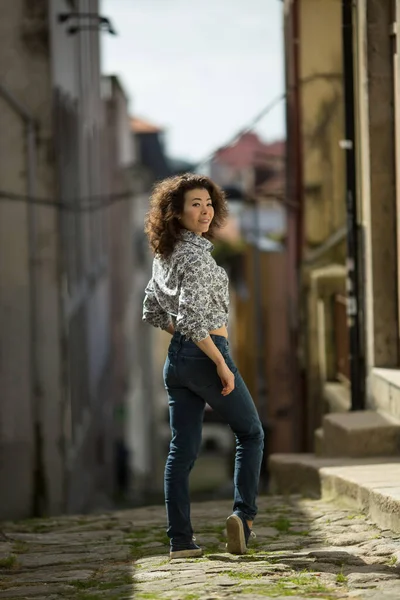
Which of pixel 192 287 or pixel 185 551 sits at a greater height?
pixel 192 287

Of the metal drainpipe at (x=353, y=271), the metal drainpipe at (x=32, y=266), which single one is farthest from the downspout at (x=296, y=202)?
the metal drainpipe at (x=353, y=271)

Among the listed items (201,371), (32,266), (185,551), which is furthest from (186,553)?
(32,266)

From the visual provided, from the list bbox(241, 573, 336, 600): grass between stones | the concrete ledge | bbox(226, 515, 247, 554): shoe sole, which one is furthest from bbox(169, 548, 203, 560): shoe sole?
the concrete ledge

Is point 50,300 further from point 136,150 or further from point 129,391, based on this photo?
point 136,150

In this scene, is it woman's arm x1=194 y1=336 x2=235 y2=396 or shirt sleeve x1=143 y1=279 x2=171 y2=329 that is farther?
shirt sleeve x1=143 y1=279 x2=171 y2=329

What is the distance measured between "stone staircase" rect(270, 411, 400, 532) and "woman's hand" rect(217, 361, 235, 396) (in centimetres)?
116

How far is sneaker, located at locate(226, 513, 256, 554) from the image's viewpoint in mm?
5910

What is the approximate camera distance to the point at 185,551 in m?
6.00

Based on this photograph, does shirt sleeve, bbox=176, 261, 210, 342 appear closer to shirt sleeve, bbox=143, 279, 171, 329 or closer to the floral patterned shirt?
the floral patterned shirt

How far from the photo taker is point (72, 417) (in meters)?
18.4

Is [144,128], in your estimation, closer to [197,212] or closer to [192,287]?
Result: [197,212]

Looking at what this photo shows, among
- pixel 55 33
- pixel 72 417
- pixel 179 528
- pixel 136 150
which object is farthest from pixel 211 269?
pixel 136 150

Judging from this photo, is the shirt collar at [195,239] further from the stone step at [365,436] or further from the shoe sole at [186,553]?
the stone step at [365,436]

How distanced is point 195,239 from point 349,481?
86.7 inches
